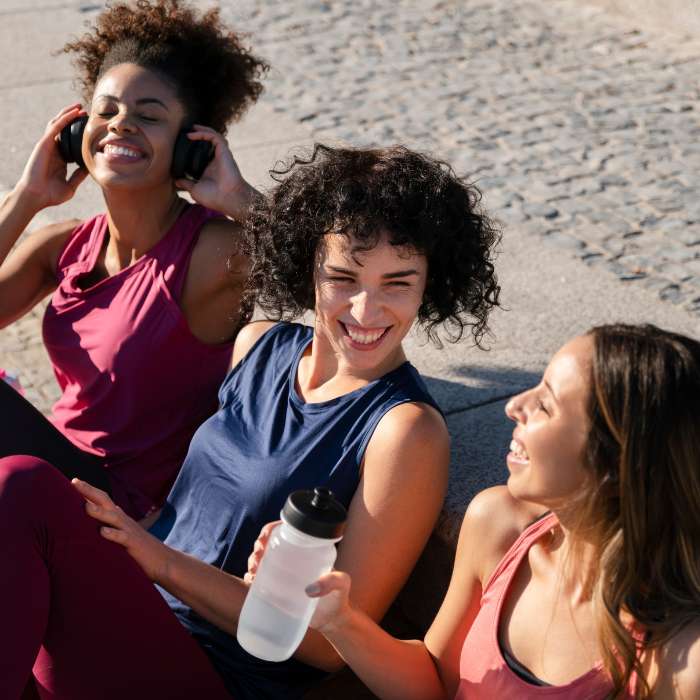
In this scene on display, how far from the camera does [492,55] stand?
803 cm

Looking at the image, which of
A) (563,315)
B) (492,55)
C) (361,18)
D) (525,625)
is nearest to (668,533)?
(525,625)

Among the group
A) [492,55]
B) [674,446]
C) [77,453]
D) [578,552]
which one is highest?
[674,446]

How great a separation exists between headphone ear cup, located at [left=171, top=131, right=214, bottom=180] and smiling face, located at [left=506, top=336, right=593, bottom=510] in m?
1.88

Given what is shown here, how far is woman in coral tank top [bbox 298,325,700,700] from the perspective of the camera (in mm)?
2293

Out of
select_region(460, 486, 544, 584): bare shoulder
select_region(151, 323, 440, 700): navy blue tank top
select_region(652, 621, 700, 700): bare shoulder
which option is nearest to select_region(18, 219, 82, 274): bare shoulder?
select_region(151, 323, 440, 700): navy blue tank top

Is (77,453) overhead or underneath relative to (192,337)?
underneath

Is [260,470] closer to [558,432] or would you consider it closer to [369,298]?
[369,298]

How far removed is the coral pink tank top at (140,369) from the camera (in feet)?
12.6

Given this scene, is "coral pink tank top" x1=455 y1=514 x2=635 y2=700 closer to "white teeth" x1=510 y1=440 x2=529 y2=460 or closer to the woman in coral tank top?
the woman in coral tank top

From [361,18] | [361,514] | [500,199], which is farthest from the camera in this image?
[361,18]

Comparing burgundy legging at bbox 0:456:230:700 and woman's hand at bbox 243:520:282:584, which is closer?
woman's hand at bbox 243:520:282:584

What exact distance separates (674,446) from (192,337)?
1894 millimetres

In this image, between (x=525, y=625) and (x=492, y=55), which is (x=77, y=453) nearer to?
(x=525, y=625)

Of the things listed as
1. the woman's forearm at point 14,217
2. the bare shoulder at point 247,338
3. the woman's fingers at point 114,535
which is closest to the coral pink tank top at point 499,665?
the woman's fingers at point 114,535
